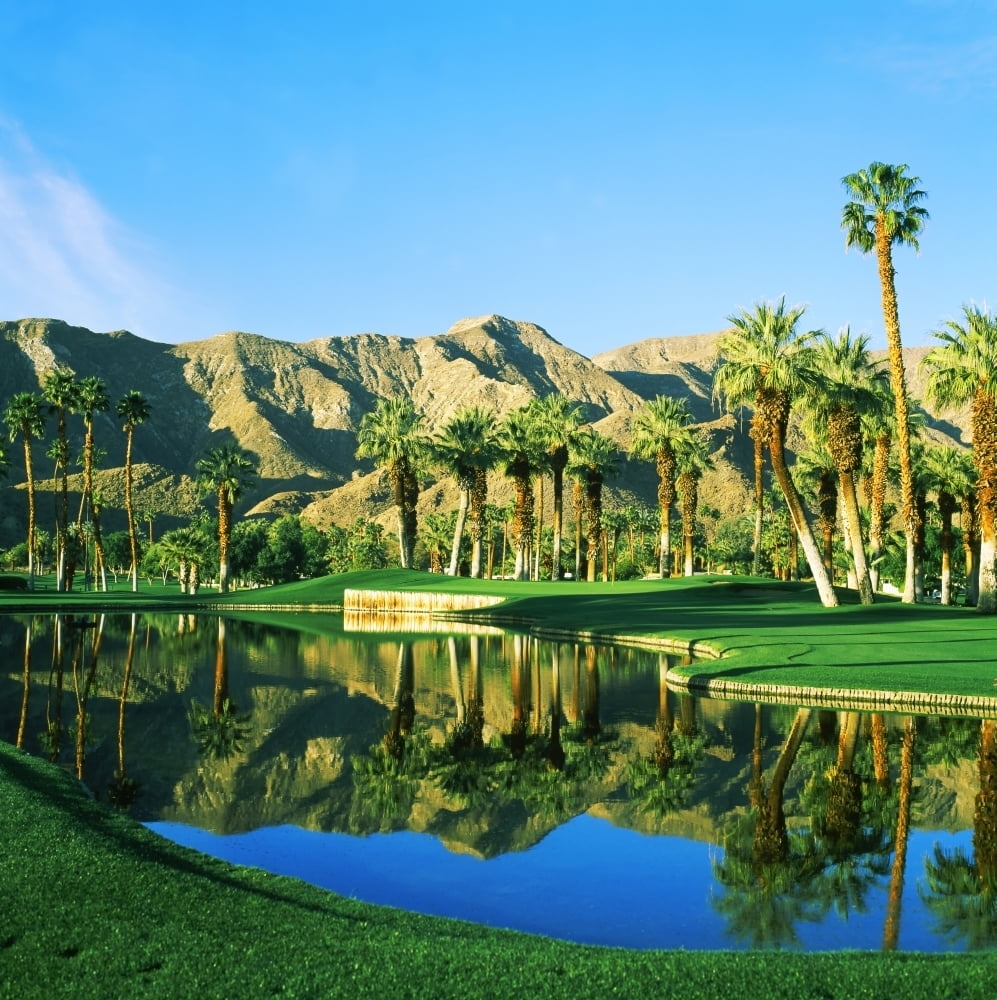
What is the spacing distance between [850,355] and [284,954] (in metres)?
52.1

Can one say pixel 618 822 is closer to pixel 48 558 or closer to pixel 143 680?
pixel 143 680

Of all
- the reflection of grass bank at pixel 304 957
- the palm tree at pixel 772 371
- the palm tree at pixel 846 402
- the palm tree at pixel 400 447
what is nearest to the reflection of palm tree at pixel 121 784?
the reflection of grass bank at pixel 304 957

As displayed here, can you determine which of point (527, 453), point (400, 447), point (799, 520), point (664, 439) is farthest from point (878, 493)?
point (400, 447)

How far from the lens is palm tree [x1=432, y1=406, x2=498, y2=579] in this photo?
8269 cm

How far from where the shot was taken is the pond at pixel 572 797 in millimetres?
10617

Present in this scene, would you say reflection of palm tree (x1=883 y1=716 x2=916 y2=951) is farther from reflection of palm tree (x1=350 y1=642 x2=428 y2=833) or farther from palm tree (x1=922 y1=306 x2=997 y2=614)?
palm tree (x1=922 y1=306 x2=997 y2=614)

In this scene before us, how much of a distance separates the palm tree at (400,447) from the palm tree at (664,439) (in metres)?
18.4

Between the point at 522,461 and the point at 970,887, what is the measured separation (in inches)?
Answer: 2843

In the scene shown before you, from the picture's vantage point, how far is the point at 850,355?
2128 inches

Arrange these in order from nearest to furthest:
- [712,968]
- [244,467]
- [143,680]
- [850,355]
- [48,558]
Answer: [712,968], [143,680], [850,355], [244,467], [48,558]

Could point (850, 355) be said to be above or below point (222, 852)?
above

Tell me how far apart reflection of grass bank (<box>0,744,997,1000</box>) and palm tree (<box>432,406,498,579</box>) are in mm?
72339

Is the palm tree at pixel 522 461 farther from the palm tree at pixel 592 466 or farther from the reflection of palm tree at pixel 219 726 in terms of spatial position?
the reflection of palm tree at pixel 219 726

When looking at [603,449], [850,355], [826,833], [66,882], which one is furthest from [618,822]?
[603,449]
